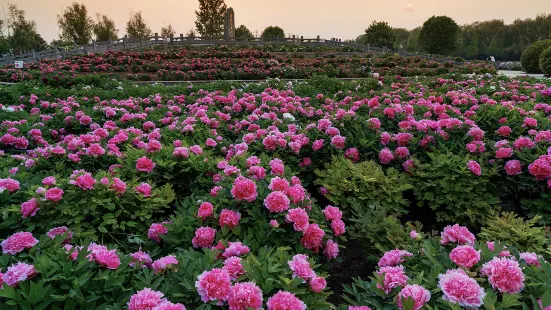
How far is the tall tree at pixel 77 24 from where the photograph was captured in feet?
144

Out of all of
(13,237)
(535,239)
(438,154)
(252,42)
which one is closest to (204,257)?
(13,237)

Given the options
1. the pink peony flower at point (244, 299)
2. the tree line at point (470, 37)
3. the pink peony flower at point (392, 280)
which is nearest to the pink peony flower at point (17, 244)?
the pink peony flower at point (244, 299)

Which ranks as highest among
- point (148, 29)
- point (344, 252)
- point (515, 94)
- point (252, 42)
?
point (148, 29)

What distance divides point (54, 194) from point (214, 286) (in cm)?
153

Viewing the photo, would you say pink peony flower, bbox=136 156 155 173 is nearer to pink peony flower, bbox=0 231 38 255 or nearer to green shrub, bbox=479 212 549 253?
pink peony flower, bbox=0 231 38 255

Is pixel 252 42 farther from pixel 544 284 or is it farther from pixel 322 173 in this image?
pixel 544 284

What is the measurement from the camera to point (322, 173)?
3648mm

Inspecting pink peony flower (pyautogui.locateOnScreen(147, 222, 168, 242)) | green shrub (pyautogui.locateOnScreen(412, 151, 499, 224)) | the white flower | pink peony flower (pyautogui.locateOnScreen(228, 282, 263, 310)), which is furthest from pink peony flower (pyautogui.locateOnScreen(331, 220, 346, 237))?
the white flower

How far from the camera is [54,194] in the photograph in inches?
92.7

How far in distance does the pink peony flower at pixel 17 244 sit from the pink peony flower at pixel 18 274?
1.10 feet

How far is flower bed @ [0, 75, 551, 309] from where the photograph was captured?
165 centimetres

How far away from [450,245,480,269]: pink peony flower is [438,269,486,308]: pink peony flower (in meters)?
0.19

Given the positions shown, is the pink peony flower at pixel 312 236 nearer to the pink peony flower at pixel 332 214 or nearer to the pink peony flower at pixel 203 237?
the pink peony flower at pixel 332 214

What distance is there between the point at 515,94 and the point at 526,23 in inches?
3298
